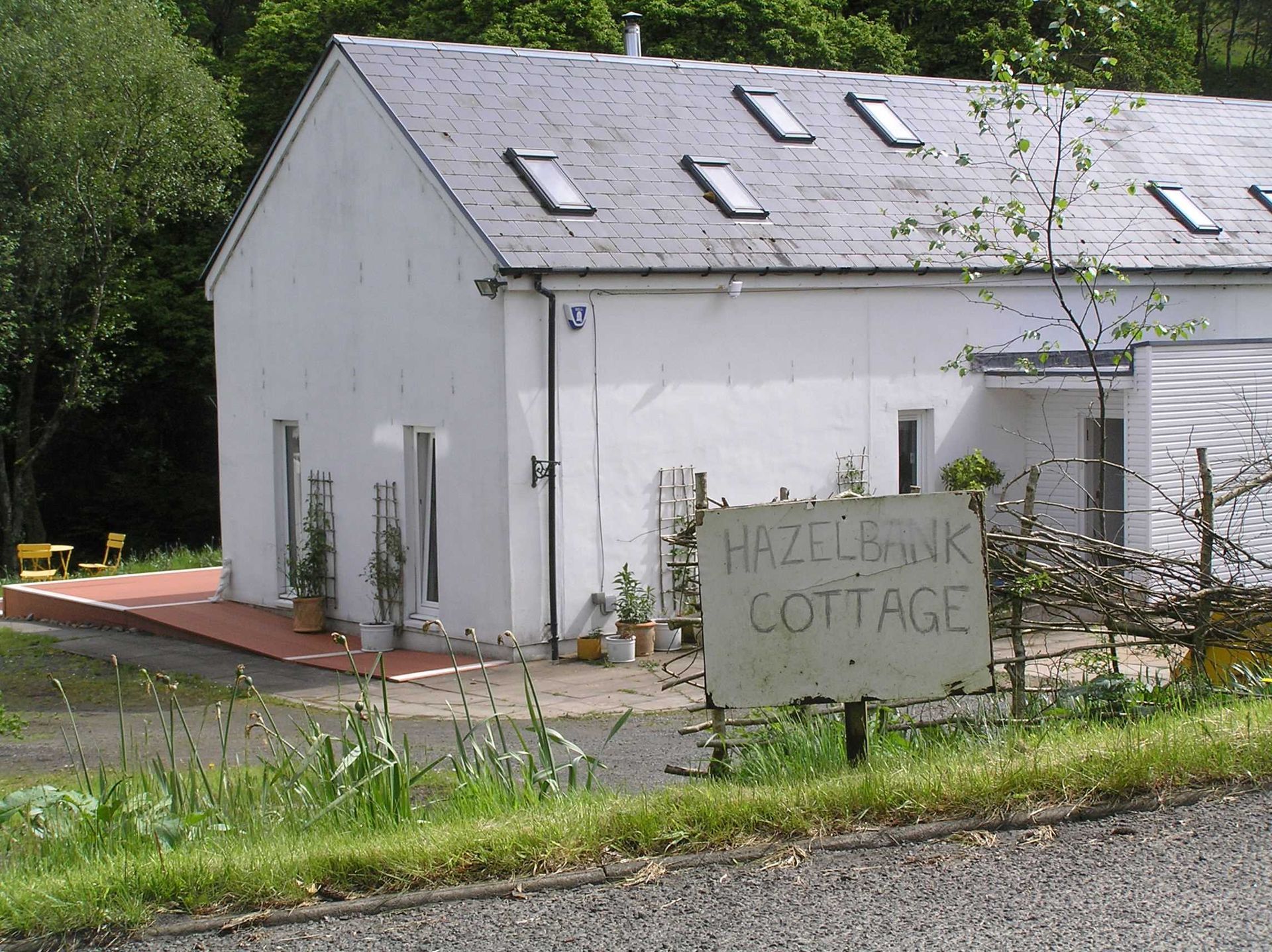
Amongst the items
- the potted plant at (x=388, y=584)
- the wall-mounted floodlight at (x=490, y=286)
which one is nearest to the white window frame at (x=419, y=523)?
the potted plant at (x=388, y=584)

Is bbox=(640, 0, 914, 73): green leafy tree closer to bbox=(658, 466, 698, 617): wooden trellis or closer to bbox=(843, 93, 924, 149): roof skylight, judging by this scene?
bbox=(843, 93, 924, 149): roof skylight

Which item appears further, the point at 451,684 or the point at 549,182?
the point at 549,182

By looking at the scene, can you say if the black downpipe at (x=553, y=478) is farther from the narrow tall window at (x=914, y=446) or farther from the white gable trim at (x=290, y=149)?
the narrow tall window at (x=914, y=446)

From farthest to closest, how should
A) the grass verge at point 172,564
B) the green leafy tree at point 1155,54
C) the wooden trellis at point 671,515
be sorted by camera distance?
the green leafy tree at point 1155,54 → the grass verge at point 172,564 → the wooden trellis at point 671,515

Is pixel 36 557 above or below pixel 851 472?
below

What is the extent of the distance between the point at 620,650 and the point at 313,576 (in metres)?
4.66

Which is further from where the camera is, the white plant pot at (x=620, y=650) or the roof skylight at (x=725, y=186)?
the roof skylight at (x=725, y=186)

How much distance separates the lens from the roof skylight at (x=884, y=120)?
64.9ft

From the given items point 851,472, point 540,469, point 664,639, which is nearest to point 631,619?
point 664,639

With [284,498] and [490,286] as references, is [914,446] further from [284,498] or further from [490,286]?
[284,498]

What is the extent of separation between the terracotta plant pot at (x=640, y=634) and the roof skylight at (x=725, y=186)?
4977 mm

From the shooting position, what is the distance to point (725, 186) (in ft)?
57.0

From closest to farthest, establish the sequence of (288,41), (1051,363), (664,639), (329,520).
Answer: (664,639), (329,520), (1051,363), (288,41)

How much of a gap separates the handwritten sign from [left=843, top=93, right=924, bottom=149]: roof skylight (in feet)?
46.2
